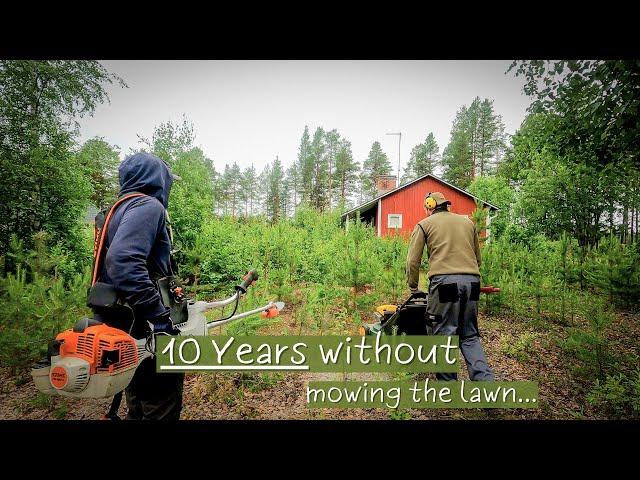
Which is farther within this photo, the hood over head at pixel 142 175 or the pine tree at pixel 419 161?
the pine tree at pixel 419 161

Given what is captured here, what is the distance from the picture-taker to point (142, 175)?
1.46 meters

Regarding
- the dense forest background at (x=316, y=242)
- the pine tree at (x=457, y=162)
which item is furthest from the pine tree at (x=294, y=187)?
the dense forest background at (x=316, y=242)

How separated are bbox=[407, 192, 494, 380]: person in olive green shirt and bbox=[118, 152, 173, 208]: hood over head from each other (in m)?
1.87

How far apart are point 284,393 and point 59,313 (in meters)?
1.92

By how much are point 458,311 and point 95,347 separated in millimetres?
2216

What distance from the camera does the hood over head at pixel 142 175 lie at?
4.76ft

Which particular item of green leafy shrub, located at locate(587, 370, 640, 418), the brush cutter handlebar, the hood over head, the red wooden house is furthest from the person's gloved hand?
the red wooden house

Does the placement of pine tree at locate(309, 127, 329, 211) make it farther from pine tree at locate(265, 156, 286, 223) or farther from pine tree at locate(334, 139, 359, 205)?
pine tree at locate(265, 156, 286, 223)

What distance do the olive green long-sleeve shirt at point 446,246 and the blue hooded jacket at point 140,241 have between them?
1.81 metres

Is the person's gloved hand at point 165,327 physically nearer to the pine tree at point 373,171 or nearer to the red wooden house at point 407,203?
the red wooden house at point 407,203

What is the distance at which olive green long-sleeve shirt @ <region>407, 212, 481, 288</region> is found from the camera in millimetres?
2236

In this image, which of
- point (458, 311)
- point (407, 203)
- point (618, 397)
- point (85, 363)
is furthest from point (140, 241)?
point (407, 203)
